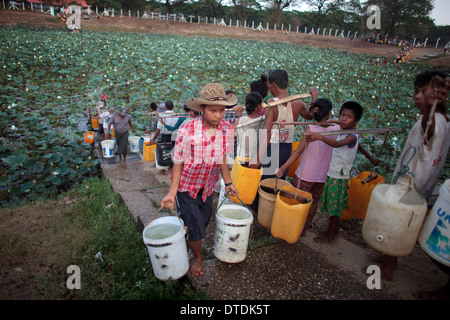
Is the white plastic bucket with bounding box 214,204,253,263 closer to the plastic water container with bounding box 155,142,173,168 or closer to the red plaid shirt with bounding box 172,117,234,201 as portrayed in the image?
the red plaid shirt with bounding box 172,117,234,201

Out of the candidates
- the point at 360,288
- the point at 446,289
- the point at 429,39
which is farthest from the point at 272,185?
the point at 429,39

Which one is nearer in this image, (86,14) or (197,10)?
(86,14)

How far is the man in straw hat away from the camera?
2.14 meters

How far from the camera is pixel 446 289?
6.99ft

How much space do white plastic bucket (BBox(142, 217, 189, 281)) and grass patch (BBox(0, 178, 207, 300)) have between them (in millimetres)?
109

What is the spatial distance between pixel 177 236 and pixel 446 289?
224cm

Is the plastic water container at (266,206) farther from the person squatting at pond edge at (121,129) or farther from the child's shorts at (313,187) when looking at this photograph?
the person squatting at pond edge at (121,129)

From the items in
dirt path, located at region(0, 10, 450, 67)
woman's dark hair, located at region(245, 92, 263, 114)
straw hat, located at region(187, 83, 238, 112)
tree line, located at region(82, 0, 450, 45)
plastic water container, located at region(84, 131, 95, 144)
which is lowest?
plastic water container, located at region(84, 131, 95, 144)

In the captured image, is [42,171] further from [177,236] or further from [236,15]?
[236,15]

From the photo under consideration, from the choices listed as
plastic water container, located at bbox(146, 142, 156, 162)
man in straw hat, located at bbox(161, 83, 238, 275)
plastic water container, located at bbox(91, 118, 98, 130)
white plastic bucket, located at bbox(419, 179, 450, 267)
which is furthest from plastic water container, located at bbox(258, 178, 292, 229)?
plastic water container, located at bbox(91, 118, 98, 130)

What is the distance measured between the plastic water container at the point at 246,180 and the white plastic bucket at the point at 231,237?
17.2 inches

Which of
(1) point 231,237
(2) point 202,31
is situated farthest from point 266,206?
(2) point 202,31

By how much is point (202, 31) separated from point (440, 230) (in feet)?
120

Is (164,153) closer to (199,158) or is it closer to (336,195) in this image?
(199,158)
